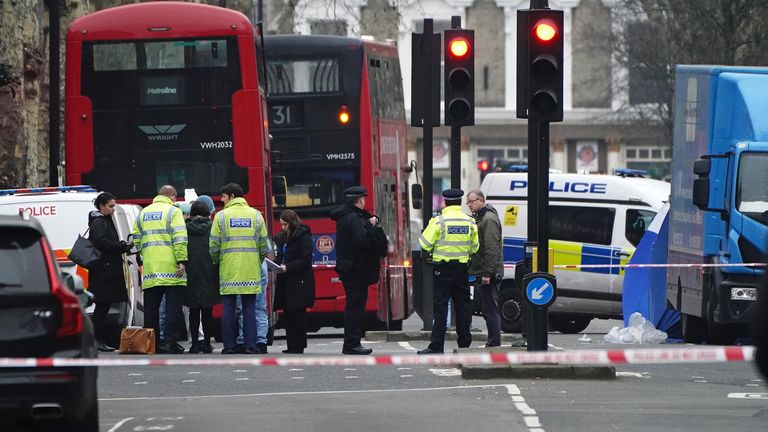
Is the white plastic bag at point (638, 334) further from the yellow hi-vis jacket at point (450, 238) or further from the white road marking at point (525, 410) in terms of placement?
the white road marking at point (525, 410)

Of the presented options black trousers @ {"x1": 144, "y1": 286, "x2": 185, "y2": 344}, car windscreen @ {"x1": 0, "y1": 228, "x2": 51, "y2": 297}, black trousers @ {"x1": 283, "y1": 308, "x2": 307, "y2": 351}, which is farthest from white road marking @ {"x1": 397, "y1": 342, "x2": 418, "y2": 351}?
car windscreen @ {"x1": 0, "y1": 228, "x2": 51, "y2": 297}

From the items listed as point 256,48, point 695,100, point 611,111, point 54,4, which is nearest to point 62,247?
point 256,48

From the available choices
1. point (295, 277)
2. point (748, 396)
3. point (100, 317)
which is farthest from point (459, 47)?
point (748, 396)

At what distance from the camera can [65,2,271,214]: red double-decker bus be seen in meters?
21.5

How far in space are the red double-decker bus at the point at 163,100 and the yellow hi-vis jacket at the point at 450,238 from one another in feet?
14.1

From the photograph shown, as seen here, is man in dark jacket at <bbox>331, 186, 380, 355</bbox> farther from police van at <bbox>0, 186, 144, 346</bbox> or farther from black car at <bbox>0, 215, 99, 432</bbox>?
black car at <bbox>0, 215, 99, 432</bbox>

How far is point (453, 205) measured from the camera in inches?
711

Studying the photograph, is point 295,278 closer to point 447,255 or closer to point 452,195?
point 447,255

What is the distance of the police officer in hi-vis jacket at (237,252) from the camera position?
18.1 metres

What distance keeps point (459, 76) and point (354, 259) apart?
99.0 inches

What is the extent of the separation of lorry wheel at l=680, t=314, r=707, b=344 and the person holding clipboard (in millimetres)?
4856

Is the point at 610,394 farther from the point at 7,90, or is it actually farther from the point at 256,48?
the point at 7,90

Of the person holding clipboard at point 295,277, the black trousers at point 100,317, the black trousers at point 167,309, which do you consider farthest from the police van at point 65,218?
the person holding clipboard at point 295,277

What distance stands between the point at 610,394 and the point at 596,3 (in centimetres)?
6220
